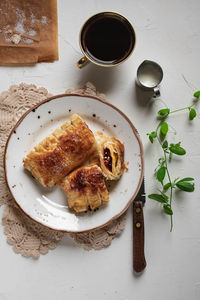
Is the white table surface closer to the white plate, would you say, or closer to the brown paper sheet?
the brown paper sheet

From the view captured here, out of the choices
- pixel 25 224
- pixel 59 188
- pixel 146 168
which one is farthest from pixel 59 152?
pixel 146 168

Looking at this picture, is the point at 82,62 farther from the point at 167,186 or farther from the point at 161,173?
the point at 167,186

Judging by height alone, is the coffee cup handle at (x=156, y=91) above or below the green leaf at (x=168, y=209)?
above

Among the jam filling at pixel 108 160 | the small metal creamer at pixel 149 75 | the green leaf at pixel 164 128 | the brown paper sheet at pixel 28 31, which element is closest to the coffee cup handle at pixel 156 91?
the small metal creamer at pixel 149 75

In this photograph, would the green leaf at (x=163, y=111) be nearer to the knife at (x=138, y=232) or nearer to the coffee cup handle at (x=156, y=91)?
the coffee cup handle at (x=156, y=91)

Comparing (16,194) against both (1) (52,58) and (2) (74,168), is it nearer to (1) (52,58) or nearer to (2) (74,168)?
(2) (74,168)

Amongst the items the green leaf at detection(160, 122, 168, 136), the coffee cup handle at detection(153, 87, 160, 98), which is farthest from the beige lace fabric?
the coffee cup handle at detection(153, 87, 160, 98)
